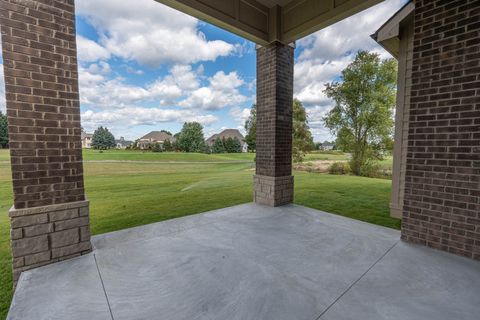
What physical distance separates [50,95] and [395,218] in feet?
20.0

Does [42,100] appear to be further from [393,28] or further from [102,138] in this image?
[102,138]

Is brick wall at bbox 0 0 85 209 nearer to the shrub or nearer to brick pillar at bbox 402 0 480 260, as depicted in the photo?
brick pillar at bbox 402 0 480 260

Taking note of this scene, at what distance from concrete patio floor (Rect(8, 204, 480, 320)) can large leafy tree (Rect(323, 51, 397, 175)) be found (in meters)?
10.2

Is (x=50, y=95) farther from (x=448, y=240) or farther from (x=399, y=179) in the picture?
(x=399, y=179)

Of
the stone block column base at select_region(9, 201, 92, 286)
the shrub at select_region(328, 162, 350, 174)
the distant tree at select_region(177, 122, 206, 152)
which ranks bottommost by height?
the shrub at select_region(328, 162, 350, 174)

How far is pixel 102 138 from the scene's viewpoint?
37594 mm

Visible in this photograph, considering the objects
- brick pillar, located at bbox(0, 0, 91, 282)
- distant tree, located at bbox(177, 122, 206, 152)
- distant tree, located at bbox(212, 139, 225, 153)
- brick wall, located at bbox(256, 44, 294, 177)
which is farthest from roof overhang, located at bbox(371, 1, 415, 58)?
distant tree, located at bbox(212, 139, 225, 153)

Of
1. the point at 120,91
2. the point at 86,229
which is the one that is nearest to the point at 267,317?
the point at 86,229

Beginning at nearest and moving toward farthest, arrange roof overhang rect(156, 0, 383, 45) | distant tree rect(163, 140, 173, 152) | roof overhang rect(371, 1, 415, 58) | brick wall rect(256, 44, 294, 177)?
1. roof overhang rect(156, 0, 383, 45)
2. roof overhang rect(371, 1, 415, 58)
3. brick wall rect(256, 44, 294, 177)
4. distant tree rect(163, 140, 173, 152)

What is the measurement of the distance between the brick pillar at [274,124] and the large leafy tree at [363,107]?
9017 mm

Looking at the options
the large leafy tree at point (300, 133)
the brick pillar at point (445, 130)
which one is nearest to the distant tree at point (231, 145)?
the large leafy tree at point (300, 133)

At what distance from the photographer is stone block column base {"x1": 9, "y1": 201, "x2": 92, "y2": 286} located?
6.79 feet

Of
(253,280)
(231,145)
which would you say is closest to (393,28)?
(253,280)

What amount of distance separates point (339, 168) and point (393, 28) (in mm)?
10201
